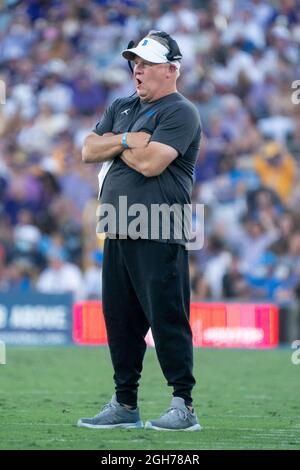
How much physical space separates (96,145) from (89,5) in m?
14.0

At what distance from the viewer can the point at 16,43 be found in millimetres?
20438

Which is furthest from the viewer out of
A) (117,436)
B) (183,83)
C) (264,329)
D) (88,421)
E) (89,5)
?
(89,5)

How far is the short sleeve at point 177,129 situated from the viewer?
6.76m

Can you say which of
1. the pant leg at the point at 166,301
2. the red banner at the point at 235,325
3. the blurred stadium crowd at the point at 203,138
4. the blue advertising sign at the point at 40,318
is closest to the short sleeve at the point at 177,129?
the pant leg at the point at 166,301


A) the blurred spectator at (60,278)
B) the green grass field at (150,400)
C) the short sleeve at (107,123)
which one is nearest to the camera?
the green grass field at (150,400)

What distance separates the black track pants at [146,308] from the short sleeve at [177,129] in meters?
0.61

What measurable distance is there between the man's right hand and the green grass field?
1.72 m

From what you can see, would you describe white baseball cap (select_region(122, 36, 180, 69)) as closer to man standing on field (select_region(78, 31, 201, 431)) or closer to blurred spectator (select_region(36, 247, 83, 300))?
man standing on field (select_region(78, 31, 201, 431))

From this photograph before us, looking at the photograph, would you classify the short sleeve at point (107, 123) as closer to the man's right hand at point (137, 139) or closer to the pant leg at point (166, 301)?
the man's right hand at point (137, 139)

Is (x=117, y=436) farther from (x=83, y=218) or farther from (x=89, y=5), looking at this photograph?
(x=89, y=5)

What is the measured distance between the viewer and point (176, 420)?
266 inches

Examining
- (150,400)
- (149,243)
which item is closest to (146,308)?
(149,243)

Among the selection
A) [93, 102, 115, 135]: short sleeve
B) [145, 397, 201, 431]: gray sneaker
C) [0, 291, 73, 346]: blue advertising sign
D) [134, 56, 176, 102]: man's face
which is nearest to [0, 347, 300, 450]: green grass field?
[145, 397, 201, 431]: gray sneaker

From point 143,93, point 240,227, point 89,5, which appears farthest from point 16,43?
point 143,93
